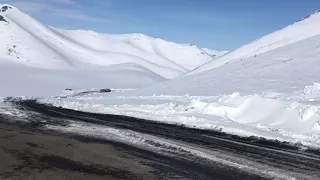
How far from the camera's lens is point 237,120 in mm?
19266

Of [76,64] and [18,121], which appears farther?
[76,64]

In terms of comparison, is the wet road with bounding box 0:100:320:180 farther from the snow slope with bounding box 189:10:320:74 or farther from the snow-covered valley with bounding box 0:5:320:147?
the snow slope with bounding box 189:10:320:74

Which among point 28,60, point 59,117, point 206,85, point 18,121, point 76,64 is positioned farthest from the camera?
point 76,64

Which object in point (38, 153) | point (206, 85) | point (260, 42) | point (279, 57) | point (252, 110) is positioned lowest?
point (38, 153)

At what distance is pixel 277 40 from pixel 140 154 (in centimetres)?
4635

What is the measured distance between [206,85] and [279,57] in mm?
10161

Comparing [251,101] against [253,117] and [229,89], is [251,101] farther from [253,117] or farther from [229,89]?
[229,89]

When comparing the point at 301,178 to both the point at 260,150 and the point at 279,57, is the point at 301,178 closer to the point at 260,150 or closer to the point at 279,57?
the point at 260,150

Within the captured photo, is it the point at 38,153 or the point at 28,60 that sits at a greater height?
the point at 28,60

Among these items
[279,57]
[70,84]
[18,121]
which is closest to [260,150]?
[18,121]

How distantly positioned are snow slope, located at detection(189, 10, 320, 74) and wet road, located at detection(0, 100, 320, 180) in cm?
3710

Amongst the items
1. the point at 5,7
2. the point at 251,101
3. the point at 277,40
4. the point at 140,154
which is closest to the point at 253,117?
the point at 251,101

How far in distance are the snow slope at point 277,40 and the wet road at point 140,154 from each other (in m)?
37.1

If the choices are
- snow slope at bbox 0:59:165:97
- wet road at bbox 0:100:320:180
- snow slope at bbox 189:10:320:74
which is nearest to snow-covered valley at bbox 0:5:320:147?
snow slope at bbox 189:10:320:74
